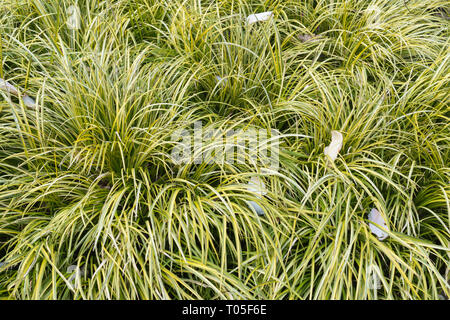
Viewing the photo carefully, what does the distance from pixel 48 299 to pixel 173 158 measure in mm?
782

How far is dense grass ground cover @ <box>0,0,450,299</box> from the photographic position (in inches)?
64.3

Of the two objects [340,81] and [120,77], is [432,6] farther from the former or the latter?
[120,77]

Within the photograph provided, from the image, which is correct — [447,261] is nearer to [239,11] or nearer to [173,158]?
[173,158]

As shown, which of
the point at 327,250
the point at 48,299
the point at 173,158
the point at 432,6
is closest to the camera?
the point at 48,299

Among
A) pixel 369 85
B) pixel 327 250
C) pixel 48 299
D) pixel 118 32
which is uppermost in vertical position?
pixel 118 32

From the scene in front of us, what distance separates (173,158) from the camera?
190 centimetres

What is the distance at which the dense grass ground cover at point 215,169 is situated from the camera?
5.36 feet

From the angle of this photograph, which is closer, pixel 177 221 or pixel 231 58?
pixel 177 221

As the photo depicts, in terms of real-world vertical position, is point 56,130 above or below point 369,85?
below

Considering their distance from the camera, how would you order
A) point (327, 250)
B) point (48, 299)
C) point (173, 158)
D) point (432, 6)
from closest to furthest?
point (48, 299), point (327, 250), point (173, 158), point (432, 6)

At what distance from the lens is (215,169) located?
200 cm

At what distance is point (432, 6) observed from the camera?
2766mm

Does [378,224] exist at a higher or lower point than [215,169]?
lower

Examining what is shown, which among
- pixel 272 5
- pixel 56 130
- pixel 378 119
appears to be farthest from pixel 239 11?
pixel 56 130
